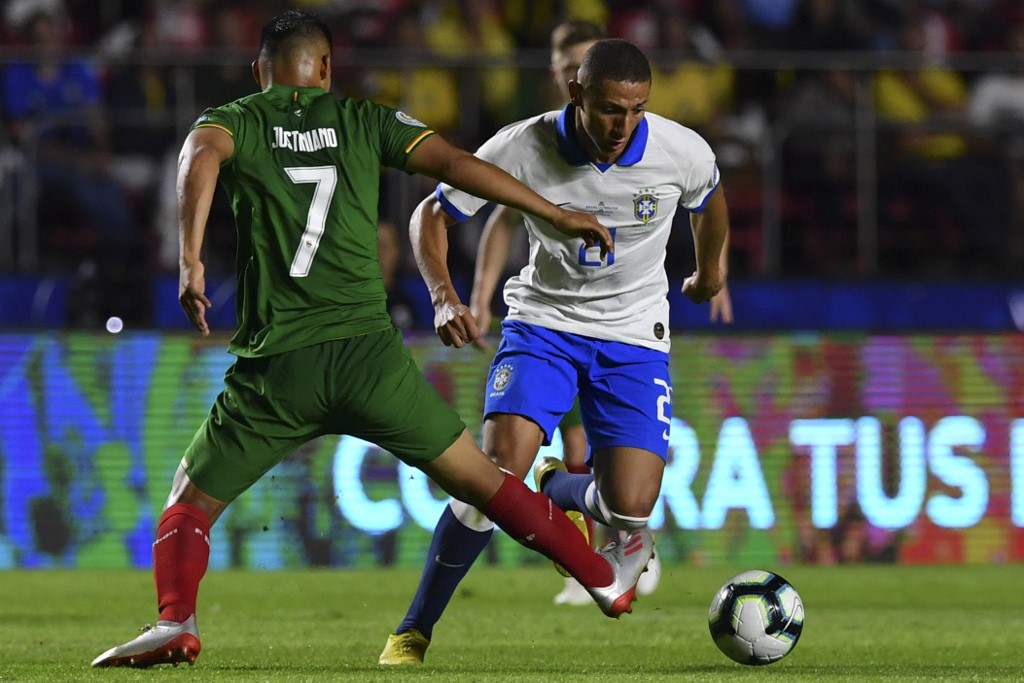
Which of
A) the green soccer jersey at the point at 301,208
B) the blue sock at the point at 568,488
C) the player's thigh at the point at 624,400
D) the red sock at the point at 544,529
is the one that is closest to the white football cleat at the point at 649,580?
the blue sock at the point at 568,488

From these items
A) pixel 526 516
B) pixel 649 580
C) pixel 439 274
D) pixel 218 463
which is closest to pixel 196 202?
pixel 218 463

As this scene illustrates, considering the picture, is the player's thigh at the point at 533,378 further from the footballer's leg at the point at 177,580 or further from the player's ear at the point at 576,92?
the footballer's leg at the point at 177,580

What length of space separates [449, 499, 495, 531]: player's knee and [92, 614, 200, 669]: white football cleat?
109 cm

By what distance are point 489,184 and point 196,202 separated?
793 millimetres

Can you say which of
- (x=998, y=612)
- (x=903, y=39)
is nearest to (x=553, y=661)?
(x=998, y=612)

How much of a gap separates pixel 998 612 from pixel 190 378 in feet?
14.3

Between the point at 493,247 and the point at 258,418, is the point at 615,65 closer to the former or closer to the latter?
the point at 493,247

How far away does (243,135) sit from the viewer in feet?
15.8

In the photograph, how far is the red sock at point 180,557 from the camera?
4.86 m

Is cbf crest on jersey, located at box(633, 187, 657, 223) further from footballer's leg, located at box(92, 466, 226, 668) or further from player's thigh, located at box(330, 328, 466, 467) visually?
footballer's leg, located at box(92, 466, 226, 668)

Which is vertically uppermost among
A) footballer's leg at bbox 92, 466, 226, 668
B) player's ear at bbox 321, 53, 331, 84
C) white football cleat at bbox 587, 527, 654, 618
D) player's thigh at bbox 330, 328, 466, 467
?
player's ear at bbox 321, 53, 331, 84

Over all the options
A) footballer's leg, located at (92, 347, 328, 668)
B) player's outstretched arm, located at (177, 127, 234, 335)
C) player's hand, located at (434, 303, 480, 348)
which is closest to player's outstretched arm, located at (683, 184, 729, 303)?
player's hand, located at (434, 303, 480, 348)

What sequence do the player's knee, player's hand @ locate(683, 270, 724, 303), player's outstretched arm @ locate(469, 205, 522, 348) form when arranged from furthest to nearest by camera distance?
player's outstretched arm @ locate(469, 205, 522, 348) < player's hand @ locate(683, 270, 724, 303) < the player's knee

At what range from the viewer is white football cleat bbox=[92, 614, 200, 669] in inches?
187
